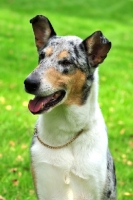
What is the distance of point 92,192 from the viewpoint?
4355 millimetres

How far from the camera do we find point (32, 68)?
1214 centimetres

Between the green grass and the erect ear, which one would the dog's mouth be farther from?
the green grass

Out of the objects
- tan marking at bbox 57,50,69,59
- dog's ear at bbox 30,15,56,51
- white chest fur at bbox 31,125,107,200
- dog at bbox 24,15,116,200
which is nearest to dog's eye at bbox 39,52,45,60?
dog at bbox 24,15,116,200

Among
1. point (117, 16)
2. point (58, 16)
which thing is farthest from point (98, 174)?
point (117, 16)

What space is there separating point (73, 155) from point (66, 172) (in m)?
0.16

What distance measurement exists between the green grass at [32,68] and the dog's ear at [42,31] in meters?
1.97

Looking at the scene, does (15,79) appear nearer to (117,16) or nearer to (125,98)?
(125,98)

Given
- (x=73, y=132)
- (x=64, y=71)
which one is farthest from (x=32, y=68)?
(x=64, y=71)

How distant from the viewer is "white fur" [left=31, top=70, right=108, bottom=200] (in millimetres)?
4277

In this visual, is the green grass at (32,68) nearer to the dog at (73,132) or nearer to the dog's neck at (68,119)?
the dog at (73,132)

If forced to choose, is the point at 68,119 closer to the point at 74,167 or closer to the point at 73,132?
the point at 73,132

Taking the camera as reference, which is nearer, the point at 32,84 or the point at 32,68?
the point at 32,84

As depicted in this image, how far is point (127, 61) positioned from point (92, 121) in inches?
423

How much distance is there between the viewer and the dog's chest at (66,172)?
428 centimetres
